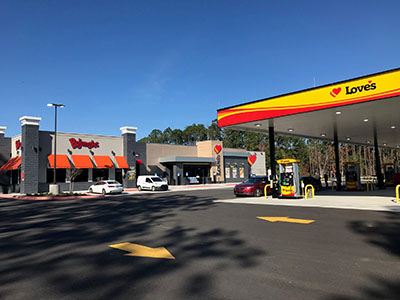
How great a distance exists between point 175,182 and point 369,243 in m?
36.9

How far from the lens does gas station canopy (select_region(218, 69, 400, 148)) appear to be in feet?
42.8

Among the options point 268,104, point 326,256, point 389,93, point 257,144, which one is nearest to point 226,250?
point 326,256

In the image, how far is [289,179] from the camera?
66.6 ft

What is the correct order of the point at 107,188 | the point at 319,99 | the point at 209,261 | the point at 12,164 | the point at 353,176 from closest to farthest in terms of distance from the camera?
the point at 209,261, the point at 319,99, the point at 353,176, the point at 107,188, the point at 12,164

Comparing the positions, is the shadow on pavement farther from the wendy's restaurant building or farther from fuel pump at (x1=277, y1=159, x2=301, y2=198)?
the wendy's restaurant building

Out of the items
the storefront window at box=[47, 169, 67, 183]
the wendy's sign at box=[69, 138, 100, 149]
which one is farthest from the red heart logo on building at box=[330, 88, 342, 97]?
the storefront window at box=[47, 169, 67, 183]

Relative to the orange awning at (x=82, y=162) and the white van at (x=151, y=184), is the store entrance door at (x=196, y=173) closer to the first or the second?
the white van at (x=151, y=184)

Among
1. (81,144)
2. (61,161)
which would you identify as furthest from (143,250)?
(81,144)

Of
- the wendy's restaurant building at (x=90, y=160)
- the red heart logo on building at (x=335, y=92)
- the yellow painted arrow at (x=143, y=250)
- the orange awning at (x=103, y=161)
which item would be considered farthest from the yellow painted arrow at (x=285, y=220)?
the orange awning at (x=103, y=161)

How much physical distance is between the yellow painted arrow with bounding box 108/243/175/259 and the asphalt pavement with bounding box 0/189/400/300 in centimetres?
19

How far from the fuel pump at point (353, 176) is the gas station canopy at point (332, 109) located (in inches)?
157

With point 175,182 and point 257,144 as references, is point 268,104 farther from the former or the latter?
point 257,144

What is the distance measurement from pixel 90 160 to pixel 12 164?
26.8 ft

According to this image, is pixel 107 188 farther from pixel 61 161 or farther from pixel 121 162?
pixel 121 162
